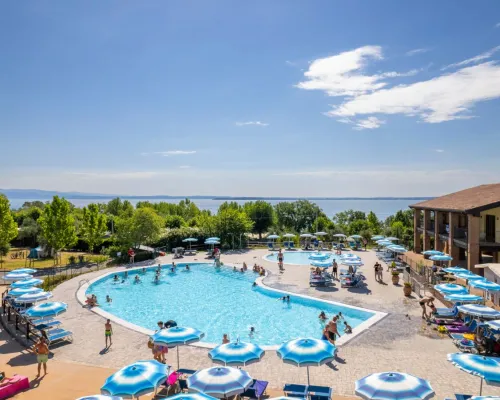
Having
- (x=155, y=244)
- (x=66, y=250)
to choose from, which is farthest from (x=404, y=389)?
(x=66, y=250)

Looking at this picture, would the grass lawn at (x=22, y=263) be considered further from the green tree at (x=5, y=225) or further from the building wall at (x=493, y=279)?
the building wall at (x=493, y=279)

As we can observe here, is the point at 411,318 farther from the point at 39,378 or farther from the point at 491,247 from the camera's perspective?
the point at 39,378

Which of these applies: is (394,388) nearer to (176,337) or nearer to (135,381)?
(135,381)

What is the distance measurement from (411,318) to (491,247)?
36.1 feet

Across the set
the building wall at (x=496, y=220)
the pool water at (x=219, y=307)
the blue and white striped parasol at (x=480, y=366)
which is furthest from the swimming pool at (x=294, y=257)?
the blue and white striped parasol at (x=480, y=366)

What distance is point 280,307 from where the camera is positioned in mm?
21844

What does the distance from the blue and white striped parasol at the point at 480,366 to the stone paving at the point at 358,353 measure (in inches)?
73.7

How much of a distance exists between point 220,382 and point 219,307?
1438cm

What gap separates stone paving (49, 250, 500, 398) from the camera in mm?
11531

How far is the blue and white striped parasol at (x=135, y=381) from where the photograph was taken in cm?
827

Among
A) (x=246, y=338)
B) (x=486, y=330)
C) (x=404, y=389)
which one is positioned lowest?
(x=246, y=338)

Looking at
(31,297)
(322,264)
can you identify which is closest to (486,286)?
(322,264)

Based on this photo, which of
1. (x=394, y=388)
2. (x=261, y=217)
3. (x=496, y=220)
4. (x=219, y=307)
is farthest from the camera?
(x=261, y=217)

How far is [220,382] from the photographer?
8461mm
